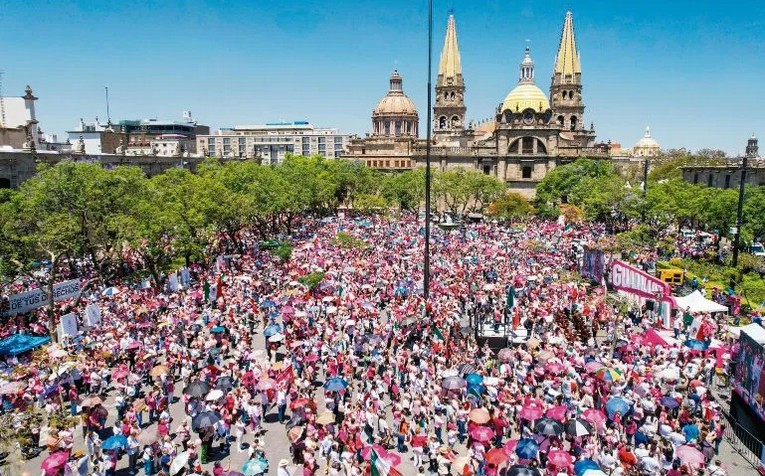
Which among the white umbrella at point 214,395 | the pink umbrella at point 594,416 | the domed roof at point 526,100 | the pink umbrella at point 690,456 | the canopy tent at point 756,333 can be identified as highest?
the domed roof at point 526,100

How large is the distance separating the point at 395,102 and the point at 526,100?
3658cm

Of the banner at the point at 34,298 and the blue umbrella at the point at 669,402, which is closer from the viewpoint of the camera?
the blue umbrella at the point at 669,402

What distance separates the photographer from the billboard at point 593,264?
29.4 metres

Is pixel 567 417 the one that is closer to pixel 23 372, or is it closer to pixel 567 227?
pixel 23 372

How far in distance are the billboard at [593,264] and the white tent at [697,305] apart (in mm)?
6211

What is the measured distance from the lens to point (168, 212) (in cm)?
2878

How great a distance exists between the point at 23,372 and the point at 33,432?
2.90 meters

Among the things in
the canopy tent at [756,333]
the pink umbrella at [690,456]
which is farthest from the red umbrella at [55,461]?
the canopy tent at [756,333]

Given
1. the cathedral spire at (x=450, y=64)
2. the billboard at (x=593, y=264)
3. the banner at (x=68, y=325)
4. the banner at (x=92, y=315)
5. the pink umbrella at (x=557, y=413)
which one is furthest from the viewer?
the cathedral spire at (x=450, y=64)

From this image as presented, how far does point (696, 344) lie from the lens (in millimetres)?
18484

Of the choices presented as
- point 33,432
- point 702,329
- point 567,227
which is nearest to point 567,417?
point 702,329

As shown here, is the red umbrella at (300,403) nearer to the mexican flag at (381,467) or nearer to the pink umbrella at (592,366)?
the mexican flag at (381,467)

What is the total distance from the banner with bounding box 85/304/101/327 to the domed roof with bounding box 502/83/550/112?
231 ft

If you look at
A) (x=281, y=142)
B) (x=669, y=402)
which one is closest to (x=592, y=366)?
(x=669, y=402)
